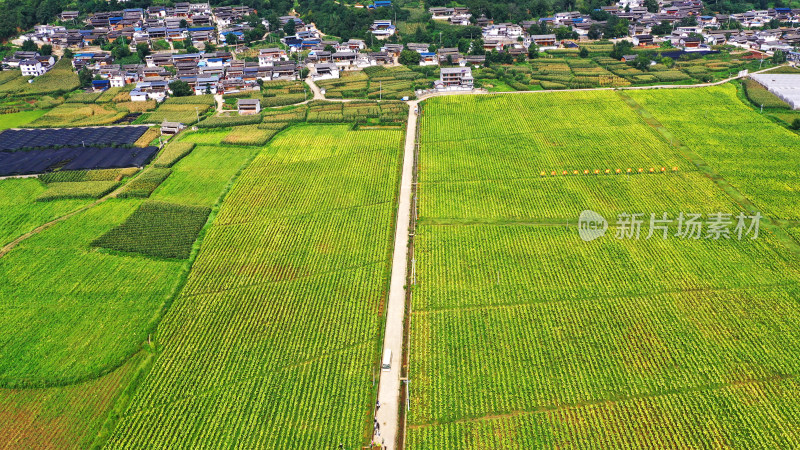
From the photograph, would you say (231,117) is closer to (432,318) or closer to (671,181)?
(432,318)

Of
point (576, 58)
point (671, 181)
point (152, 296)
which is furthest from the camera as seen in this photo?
point (576, 58)

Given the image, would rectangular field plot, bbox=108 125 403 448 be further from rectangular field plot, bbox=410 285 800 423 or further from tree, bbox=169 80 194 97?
tree, bbox=169 80 194 97

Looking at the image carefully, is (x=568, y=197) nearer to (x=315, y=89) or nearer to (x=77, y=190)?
(x=315, y=89)

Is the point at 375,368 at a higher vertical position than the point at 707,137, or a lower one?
lower

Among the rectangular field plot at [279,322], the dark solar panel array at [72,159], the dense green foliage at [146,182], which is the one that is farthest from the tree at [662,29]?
the dense green foliage at [146,182]

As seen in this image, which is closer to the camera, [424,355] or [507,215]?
[424,355]

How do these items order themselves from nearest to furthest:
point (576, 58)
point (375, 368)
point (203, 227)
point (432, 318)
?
point (375, 368) → point (432, 318) → point (203, 227) → point (576, 58)

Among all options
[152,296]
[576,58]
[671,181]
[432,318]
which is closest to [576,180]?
[671,181]

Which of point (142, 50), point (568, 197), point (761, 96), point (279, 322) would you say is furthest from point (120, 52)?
point (761, 96)
